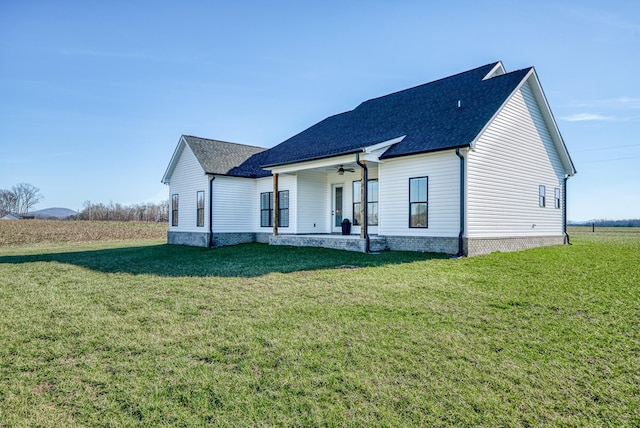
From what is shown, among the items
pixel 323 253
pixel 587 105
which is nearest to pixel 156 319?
pixel 323 253

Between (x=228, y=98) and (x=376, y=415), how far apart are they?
57.3 ft

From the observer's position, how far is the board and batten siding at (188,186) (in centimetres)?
1905

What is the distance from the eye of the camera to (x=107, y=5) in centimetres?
1236

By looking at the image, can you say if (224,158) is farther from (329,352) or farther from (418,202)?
(329,352)

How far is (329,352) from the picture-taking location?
443cm

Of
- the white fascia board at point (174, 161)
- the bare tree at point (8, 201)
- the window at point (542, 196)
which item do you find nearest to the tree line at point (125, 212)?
the bare tree at point (8, 201)

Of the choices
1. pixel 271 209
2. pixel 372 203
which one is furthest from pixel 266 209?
pixel 372 203

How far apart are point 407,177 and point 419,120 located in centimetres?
300

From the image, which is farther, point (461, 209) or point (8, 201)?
point (8, 201)

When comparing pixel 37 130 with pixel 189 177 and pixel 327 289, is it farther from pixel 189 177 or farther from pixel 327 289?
pixel 327 289

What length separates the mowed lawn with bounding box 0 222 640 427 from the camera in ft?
10.8

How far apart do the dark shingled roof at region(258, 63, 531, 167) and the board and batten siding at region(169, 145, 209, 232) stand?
12.2 ft

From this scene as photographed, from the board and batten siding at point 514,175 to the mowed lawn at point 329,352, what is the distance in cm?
428

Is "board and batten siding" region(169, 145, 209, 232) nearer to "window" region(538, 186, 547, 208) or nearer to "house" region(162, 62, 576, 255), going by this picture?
"house" region(162, 62, 576, 255)
